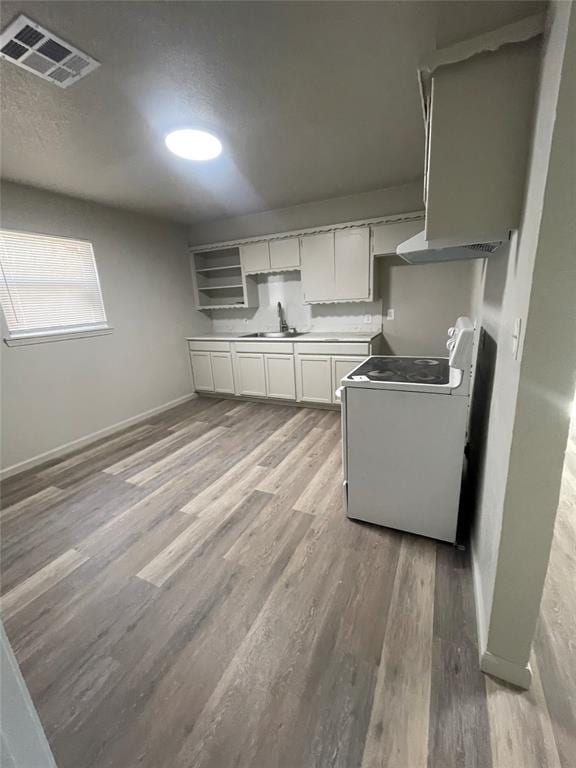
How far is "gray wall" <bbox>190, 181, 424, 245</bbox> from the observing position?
10.9 ft

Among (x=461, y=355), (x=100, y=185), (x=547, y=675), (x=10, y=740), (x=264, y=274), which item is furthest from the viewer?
(x=264, y=274)

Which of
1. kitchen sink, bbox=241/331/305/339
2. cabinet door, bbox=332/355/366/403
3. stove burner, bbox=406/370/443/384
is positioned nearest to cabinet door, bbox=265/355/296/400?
kitchen sink, bbox=241/331/305/339

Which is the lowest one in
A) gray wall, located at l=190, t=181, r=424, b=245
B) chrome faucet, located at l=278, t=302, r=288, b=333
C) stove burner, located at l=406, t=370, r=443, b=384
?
stove burner, located at l=406, t=370, r=443, b=384

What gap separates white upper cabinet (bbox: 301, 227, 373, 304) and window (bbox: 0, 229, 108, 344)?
7.96 feet

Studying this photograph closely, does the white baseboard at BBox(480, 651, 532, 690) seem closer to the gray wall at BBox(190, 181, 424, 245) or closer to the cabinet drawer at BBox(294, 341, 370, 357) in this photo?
the cabinet drawer at BBox(294, 341, 370, 357)

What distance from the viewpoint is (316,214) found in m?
3.76

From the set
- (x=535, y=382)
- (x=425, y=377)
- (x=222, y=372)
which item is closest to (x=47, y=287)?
(x=222, y=372)

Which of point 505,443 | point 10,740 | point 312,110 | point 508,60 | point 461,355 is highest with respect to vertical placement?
point 312,110


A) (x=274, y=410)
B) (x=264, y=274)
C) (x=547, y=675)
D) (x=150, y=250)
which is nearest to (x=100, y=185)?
(x=150, y=250)

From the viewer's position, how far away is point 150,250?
4031 mm

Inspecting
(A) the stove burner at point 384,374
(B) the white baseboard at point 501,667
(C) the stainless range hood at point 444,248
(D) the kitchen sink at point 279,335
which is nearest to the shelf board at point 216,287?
(D) the kitchen sink at point 279,335

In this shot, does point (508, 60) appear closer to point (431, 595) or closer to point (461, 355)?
point (461, 355)

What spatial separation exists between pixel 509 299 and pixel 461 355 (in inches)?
17.4

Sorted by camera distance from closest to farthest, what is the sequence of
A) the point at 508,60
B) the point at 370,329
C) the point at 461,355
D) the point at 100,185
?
the point at 508,60 < the point at 461,355 < the point at 100,185 < the point at 370,329
